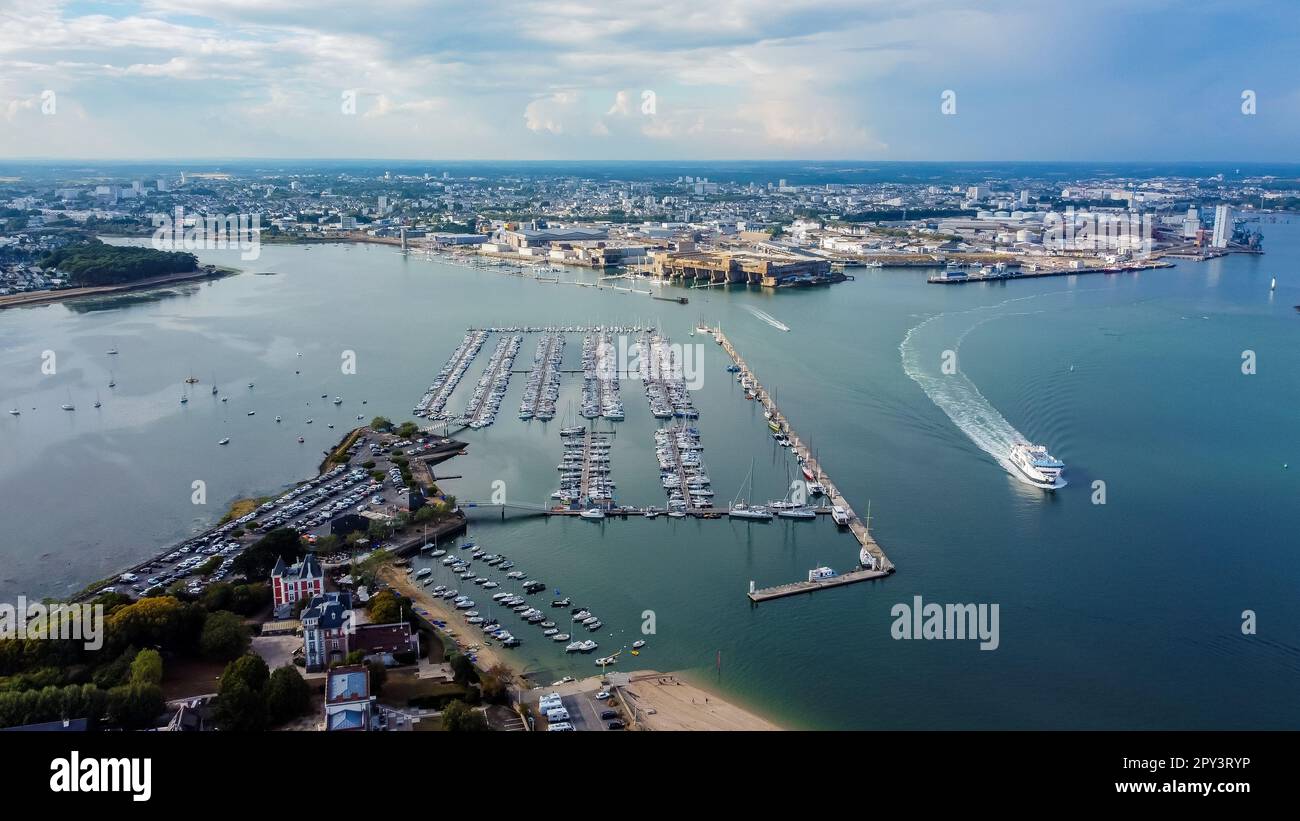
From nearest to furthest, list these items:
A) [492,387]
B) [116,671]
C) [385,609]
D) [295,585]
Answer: [116,671] → [385,609] → [295,585] → [492,387]

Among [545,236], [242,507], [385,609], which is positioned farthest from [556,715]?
[545,236]

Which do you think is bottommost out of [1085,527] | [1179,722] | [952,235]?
[1179,722]

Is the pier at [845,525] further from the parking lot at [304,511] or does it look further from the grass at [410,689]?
the parking lot at [304,511]

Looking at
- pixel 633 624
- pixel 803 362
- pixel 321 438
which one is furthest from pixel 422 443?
pixel 803 362

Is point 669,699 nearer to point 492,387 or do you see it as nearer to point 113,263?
point 492,387

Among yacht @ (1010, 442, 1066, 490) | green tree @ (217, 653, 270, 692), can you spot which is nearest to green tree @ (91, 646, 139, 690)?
green tree @ (217, 653, 270, 692)

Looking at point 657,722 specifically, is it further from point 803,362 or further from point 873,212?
point 873,212

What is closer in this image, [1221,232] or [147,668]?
[147,668]

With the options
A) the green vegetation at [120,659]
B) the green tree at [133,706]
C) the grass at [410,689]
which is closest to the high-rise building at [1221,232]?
the grass at [410,689]
